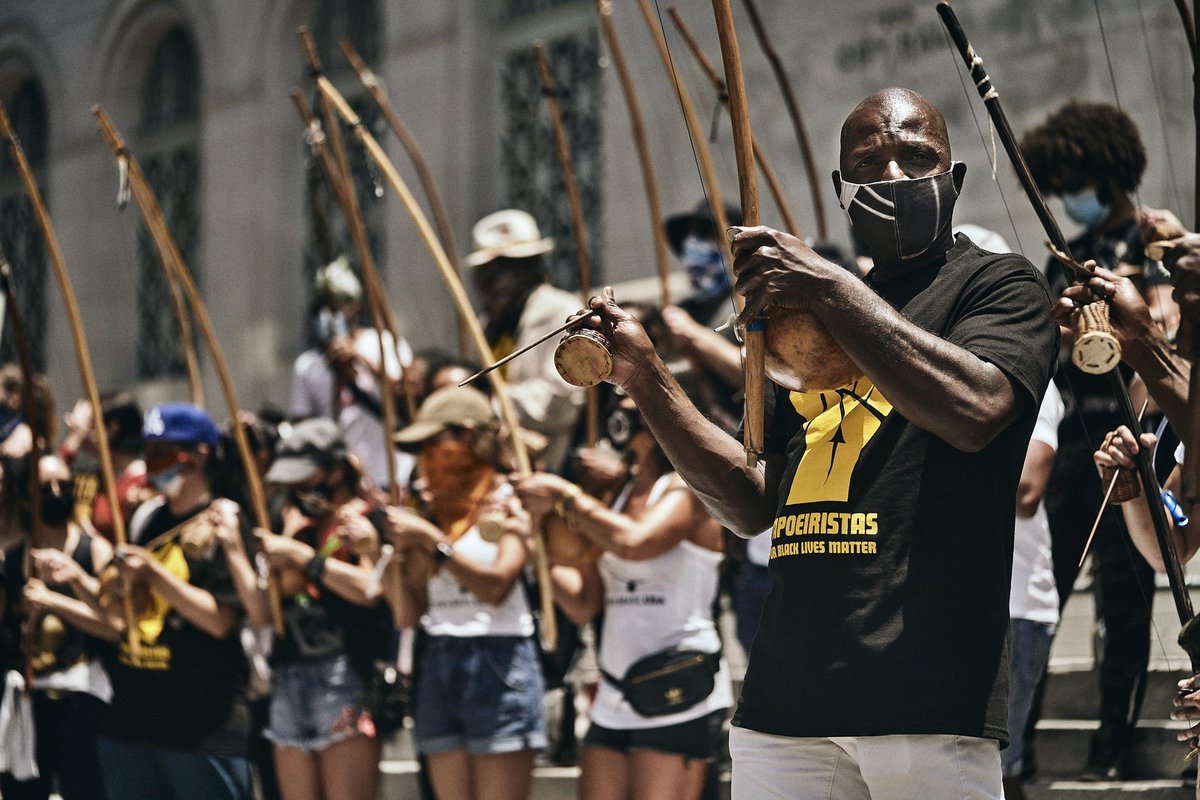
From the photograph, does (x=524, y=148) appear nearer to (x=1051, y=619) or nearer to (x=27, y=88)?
(x=27, y=88)

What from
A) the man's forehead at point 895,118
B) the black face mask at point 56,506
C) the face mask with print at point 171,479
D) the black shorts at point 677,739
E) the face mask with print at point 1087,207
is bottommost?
the black shorts at point 677,739

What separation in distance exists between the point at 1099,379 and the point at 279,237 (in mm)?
9699

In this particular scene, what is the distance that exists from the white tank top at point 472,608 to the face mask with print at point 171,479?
1111mm

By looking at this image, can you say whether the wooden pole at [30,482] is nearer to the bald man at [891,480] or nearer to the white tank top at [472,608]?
the white tank top at [472,608]

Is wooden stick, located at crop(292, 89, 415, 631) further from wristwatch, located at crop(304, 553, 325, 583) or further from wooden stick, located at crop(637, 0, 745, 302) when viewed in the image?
wooden stick, located at crop(637, 0, 745, 302)

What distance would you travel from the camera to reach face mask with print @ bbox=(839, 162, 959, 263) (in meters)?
2.67

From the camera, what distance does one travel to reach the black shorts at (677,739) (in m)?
4.85

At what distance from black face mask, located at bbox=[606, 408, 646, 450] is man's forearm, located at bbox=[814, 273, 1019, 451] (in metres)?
2.84

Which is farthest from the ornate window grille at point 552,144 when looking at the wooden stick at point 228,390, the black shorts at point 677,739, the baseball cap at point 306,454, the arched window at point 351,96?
the black shorts at point 677,739

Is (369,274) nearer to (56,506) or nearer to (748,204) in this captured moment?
(56,506)

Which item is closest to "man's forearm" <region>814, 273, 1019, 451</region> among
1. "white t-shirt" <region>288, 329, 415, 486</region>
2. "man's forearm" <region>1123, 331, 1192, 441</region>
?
"man's forearm" <region>1123, 331, 1192, 441</region>

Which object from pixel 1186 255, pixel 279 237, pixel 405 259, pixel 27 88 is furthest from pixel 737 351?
pixel 27 88

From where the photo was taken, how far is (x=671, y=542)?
4.97 meters

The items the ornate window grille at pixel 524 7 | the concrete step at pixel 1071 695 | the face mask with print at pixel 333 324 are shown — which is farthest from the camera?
the ornate window grille at pixel 524 7
